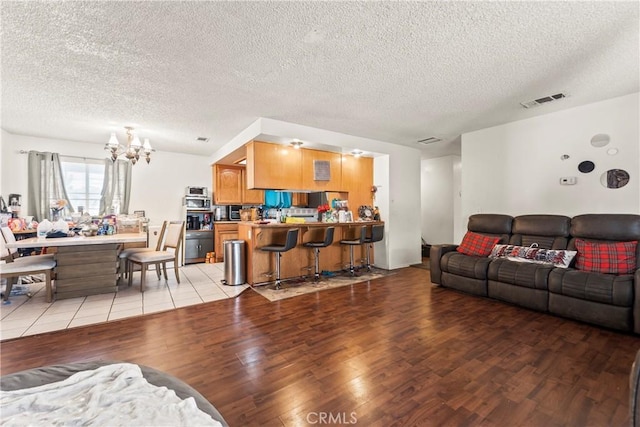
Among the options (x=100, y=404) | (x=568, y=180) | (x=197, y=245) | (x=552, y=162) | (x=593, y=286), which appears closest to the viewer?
(x=100, y=404)

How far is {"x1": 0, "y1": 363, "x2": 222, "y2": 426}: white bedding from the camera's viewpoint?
0.81 metres

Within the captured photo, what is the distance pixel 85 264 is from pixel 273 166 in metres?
3.01

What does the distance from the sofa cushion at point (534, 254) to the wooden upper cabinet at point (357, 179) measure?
2566 millimetres

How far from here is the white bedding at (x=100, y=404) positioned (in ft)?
2.66

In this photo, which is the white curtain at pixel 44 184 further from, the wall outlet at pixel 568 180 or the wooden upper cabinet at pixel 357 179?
the wall outlet at pixel 568 180

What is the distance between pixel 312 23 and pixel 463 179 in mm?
4193

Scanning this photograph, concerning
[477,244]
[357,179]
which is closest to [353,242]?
[357,179]

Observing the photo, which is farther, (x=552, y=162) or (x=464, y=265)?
(x=552, y=162)

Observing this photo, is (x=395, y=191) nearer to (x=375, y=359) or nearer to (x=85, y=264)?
(x=375, y=359)

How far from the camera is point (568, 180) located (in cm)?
385

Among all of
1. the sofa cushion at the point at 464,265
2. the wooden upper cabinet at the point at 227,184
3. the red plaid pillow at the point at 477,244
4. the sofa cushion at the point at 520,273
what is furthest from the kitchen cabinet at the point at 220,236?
the sofa cushion at the point at 520,273

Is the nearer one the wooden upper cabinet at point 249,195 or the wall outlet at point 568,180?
the wall outlet at point 568,180

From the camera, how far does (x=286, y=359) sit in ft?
7.07

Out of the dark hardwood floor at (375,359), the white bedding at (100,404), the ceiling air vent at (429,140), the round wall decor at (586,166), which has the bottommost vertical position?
the dark hardwood floor at (375,359)
